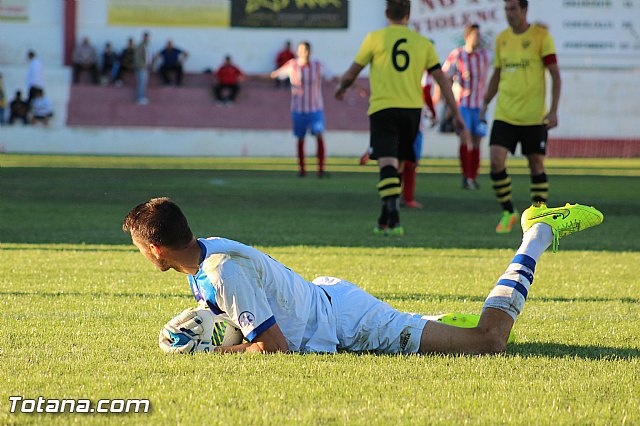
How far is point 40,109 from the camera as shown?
3359 cm

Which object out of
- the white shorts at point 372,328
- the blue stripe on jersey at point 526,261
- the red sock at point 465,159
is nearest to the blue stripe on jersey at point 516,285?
the blue stripe on jersey at point 526,261

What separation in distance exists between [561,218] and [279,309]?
5.22 feet

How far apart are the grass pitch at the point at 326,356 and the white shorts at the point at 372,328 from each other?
14cm

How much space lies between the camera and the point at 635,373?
4477 mm

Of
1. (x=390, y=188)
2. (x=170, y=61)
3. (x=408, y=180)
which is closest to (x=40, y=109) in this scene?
(x=170, y=61)

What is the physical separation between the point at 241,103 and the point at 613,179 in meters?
17.3

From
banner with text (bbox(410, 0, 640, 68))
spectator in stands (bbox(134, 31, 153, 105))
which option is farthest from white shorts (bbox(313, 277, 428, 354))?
banner with text (bbox(410, 0, 640, 68))

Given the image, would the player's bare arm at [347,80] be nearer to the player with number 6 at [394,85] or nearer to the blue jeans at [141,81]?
the player with number 6 at [394,85]

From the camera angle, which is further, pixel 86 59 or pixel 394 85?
pixel 86 59

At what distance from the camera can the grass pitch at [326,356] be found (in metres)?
3.89

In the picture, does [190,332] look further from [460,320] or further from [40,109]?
[40,109]

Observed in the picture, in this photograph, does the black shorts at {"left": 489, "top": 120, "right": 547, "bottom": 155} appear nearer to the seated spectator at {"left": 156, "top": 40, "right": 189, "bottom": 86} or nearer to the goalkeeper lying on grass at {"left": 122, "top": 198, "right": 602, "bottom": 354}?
the goalkeeper lying on grass at {"left": 122, "top": 198, "right": 602, "bottom": 354}

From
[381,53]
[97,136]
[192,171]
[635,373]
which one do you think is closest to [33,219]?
[381,53]

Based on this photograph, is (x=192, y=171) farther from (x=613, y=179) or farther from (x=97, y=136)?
(x=97, y=136)
